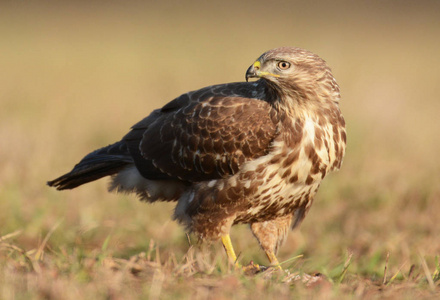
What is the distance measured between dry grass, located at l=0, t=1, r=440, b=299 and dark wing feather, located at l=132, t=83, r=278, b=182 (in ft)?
1.73

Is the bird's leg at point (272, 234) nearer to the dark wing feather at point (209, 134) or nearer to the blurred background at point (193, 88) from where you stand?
the blurred background at point (193, 88)

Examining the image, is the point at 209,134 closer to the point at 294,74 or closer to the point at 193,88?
the point at 294,74

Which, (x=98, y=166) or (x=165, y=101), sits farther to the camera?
(x=165, y=101)

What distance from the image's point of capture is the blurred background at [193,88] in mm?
6344

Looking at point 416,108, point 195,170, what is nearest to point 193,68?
point 416,108

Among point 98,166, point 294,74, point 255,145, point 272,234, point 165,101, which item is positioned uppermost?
point 294,74

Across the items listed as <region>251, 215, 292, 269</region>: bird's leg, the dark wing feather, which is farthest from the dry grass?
the dark wing feather

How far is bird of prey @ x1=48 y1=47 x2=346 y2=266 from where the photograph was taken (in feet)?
15.6

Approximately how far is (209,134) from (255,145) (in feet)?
1.16

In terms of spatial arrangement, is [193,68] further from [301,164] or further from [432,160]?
[301,164]

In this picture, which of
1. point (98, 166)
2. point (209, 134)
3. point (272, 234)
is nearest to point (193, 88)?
point (98, 166)

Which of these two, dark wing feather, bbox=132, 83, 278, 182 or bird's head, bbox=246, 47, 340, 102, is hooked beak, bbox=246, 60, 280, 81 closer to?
bird's head, bbox=246, 47, 340, 102

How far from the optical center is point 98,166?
5.66 metres

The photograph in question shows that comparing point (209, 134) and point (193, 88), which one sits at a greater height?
point (209, 134)
